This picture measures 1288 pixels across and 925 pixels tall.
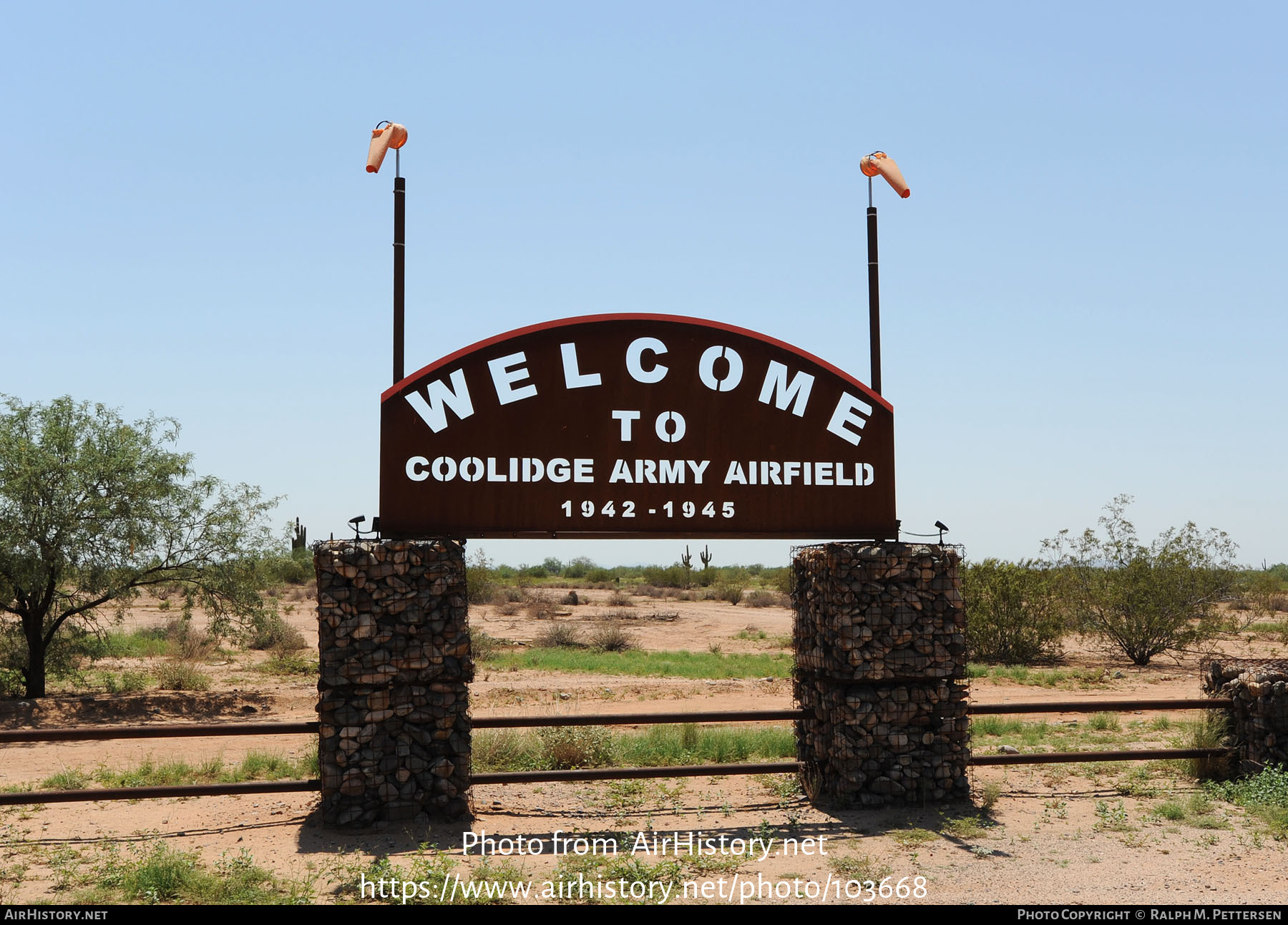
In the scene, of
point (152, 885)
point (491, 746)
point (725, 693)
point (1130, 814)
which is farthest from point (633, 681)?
point (152, 885)

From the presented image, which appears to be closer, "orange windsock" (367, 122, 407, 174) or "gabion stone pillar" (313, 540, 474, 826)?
"gabion stone pillar" (313, 540, 474, 826)

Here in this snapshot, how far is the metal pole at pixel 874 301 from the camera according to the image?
10312mm

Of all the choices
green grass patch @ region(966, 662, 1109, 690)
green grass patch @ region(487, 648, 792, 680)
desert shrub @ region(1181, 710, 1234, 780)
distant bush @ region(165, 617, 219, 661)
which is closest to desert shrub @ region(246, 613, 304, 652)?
distant bush @ region(165, 617, 219, 661)

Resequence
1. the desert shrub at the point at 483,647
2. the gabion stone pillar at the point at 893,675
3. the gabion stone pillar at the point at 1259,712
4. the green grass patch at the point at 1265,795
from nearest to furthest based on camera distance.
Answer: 1. the green grass patch at the point at 1265,795
2. the gabion stone pillar at the point at 893,675
3. the gabion stone pillar at the point at 1259,712
4. the desert shrub at the point at 483,647

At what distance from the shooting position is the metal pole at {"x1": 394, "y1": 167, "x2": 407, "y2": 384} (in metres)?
9.41

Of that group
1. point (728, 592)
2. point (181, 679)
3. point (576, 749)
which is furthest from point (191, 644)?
point (728, 592)

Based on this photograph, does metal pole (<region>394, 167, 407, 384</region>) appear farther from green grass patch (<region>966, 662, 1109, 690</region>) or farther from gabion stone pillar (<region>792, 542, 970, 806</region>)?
green grass patch (<region>966, 662, 1109, 690</region>)

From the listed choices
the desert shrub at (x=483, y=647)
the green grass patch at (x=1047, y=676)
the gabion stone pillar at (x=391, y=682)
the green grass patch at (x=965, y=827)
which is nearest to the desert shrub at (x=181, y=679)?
the desert shrub at (x=483, y=647)

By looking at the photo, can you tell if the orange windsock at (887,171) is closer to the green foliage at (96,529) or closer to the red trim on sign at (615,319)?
the red trim on sign at (615,319)

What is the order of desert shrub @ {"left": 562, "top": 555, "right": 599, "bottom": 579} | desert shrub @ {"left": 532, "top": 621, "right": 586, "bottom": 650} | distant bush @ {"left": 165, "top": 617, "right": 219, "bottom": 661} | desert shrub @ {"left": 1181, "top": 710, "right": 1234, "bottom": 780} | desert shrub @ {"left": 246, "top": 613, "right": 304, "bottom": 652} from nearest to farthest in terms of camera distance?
1. desert shrub @ {"left": 1181, "top": 710, "right": 1234, "bottom": 780}
2. distant bush @ {"left": 165, "top": 617, "right": 219, "bottom": 661}
3. desert shrub @ {"left": 246, "top": 613, "right": 304, "bottom": 652}
4. desert shrub @ {"left": 532, "top": 621, "right": 586, "bottom": 650}
5. desert shrub @ {"left": 562, "top": 555, "right": 599, "bottom": 579}

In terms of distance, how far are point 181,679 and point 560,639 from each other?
434 inches

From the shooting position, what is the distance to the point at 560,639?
2811cm

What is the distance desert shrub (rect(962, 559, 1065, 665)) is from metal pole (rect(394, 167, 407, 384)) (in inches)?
742

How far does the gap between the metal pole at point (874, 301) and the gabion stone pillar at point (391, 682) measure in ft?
15.4
